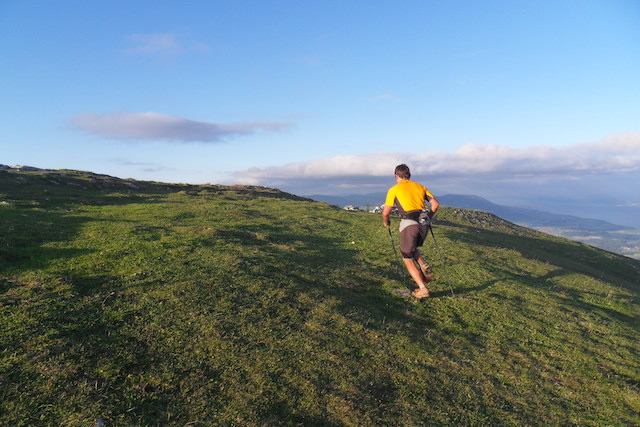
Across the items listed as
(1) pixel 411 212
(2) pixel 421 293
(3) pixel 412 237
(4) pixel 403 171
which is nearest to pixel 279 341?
(3) pixel 412 237

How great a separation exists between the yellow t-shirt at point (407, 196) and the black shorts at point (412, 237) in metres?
0.68

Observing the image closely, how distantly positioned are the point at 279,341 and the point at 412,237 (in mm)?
6251

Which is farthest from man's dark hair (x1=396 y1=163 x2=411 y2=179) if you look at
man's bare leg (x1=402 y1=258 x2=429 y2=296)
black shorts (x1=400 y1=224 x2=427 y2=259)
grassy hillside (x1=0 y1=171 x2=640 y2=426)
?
grassy hillside (x1=0 y1=171 x2=640 y2=426)

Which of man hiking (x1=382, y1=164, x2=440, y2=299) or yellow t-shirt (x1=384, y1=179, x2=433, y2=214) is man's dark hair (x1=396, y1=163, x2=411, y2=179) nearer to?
man hiking (x1=382, y1=164, x2=440, y2=299)

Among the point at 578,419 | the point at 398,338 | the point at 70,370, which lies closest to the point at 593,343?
the point at 578,419

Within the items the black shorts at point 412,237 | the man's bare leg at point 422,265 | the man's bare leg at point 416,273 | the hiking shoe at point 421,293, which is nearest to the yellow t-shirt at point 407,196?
the black shorts at point 412,237

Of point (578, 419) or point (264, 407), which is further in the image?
point (578, 419)

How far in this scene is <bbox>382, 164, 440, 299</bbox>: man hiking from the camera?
12.4 m

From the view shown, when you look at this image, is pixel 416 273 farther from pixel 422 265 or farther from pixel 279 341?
pixel 279 341

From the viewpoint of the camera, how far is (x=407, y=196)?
491 inches

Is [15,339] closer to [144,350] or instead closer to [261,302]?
[144,350]

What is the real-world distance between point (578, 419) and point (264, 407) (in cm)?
698

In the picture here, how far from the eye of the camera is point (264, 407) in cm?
661

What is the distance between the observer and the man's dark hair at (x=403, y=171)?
1289cm
